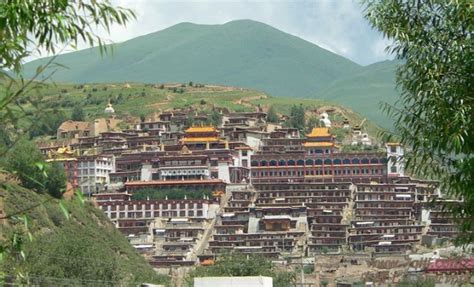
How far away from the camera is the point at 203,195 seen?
8788 centimetres

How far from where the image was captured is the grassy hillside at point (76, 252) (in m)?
48.7

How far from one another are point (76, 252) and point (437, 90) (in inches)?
1710

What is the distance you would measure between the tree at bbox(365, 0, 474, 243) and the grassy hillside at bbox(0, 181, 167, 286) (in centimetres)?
2493

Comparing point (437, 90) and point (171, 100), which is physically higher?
point (171, 100)

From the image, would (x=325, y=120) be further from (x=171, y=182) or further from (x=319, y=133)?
(x=171, y=182)

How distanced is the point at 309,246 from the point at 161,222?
11269 millimetres

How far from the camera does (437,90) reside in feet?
29.7

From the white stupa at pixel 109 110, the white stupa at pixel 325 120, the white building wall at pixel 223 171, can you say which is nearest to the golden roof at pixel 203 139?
the white building wall at pixel 223 171

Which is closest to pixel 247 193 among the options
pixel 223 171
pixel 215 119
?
pixel 223 171

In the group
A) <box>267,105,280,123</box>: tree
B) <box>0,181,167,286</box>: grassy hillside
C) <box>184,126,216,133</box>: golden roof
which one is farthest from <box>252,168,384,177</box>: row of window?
<box>267,105,280,123</box>: tree

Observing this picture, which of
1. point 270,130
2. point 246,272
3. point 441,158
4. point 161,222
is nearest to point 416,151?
point 441,158

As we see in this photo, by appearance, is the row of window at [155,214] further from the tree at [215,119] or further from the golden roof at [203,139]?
the tree at [215,119]

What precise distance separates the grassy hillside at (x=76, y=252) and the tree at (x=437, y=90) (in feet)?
81.8

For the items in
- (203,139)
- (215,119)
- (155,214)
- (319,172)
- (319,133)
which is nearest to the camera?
(155,214)
